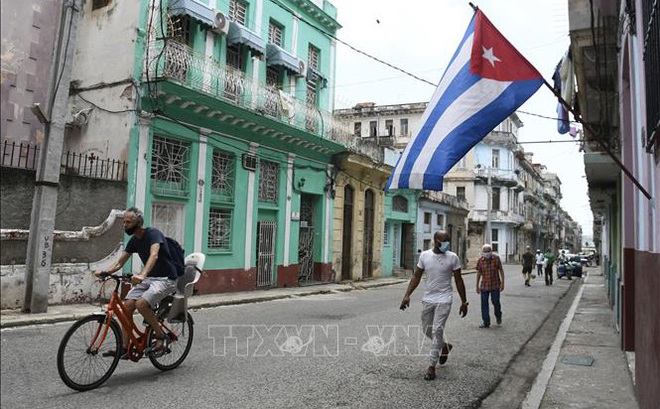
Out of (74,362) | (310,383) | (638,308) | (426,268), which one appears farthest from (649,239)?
(74,362)

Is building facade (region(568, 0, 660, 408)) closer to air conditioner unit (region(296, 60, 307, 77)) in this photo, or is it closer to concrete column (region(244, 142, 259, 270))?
air conditioner unit (region(296, 60, 307, 77))

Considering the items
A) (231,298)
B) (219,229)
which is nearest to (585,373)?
(231,298)

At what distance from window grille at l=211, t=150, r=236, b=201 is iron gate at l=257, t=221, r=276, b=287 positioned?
6.23 feet

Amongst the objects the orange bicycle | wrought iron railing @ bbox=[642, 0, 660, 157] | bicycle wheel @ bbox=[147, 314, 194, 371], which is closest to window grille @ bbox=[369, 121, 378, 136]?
bicycle wheel @ bbox=[147, 314, 194, 371]

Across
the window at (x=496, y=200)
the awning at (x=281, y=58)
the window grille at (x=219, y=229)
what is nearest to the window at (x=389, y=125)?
the window at (x=496, y=200)

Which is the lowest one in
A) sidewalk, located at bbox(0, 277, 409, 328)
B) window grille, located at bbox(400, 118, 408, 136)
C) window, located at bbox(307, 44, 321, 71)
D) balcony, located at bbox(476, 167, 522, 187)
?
sidewalk, located at bbox(0, 277, 409, 328)

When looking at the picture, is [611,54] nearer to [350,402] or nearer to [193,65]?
[350,402]

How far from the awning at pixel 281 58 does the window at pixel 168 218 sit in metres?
4.60

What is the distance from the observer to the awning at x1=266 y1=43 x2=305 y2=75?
13.8m

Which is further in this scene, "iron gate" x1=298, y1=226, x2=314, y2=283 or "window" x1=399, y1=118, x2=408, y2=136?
"window" x1=399, y1=118, x2=408, y2=136

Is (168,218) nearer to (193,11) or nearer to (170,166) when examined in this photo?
(170,166)

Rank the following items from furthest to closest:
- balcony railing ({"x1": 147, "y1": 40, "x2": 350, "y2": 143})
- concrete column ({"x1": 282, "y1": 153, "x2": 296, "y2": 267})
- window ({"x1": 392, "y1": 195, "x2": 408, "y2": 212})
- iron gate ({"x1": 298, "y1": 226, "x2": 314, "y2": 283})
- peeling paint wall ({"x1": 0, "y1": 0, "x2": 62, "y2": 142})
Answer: window ({"x1": 392, "y1": 195, "x2": 408, "y2": 212})
iron gate ({"x1": 298, "y1": 226, "x2": 314, "y2": 283})
concrete column ({"x1": 282, "y1": 153, "x2": 296, "y2": 267})
balcony railing ({"x1": 147, "y1": 40, "x2": 350, "y2": 143})
peeling paint wall ({"x1": 0, "y1": 0, "x2": 62, "y2": 142})

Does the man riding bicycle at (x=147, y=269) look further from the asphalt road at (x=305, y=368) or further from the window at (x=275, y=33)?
the window at (x=275, y=33)

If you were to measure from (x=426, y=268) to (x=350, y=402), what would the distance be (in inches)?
84.0
